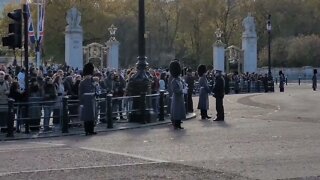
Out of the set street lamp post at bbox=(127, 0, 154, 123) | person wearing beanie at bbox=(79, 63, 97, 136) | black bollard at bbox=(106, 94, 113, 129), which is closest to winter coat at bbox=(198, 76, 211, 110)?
street lamp post at bbox=(127, 0, 154, 123)

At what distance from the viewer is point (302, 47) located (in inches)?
3132

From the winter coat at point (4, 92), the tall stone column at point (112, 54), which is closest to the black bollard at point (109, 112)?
the winter coat at point (4, 92)

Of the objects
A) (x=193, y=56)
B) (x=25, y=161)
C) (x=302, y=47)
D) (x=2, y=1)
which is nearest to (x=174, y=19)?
(x=193, y=56)

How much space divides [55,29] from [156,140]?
51.5 metres

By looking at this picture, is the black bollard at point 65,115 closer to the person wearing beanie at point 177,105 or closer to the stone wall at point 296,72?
the person wearing beanie at point 177,105

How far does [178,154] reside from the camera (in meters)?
15.2

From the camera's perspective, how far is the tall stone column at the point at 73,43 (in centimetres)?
4912

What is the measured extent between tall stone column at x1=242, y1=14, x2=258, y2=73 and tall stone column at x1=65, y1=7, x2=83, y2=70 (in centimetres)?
1576

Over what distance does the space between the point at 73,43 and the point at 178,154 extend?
35.0m

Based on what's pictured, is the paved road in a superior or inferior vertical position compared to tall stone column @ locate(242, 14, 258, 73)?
inferior

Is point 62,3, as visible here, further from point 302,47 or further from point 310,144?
point 310,144

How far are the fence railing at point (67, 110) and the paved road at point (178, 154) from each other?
4.36 ft

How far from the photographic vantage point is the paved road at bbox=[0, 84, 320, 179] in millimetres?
12516

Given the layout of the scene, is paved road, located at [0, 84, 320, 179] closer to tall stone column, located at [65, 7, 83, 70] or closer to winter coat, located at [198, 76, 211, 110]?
winter coat, located at [198, 76, 211, 110]
